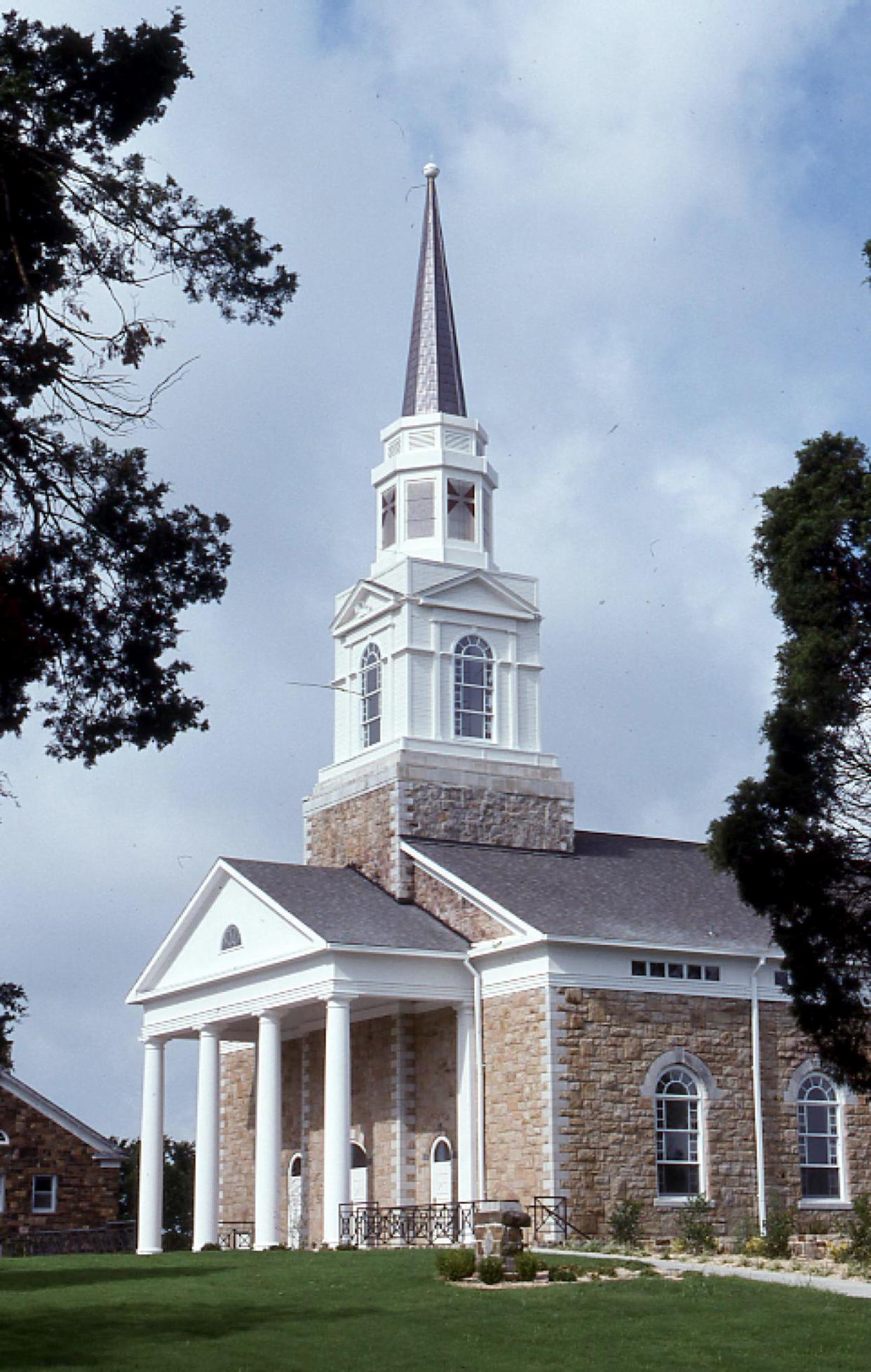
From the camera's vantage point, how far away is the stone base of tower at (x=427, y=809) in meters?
38.2

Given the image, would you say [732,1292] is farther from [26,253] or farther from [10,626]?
[26,253]

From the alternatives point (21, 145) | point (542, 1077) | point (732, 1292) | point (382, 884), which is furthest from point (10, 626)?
point (382, 884)

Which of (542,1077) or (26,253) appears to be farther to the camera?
(542,1077)

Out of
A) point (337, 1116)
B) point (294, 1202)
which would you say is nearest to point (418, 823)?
point (337, 1116)

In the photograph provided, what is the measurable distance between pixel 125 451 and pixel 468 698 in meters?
22.0

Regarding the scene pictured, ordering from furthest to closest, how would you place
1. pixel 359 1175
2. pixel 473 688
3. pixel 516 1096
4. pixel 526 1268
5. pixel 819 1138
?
pixel 473 688, pixel 359 1175, pixel 819 1138, pixel 516 1096, pixel 526 1268

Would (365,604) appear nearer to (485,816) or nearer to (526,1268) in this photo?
(485,816)

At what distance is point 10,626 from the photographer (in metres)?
16.7

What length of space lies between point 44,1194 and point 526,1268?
2354cm

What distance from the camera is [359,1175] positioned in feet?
118

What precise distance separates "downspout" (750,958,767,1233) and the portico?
5.02 metres

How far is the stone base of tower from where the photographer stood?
38.2 meters

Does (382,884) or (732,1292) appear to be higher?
(382,884)

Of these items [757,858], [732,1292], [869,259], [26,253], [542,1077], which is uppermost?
[869,259]
